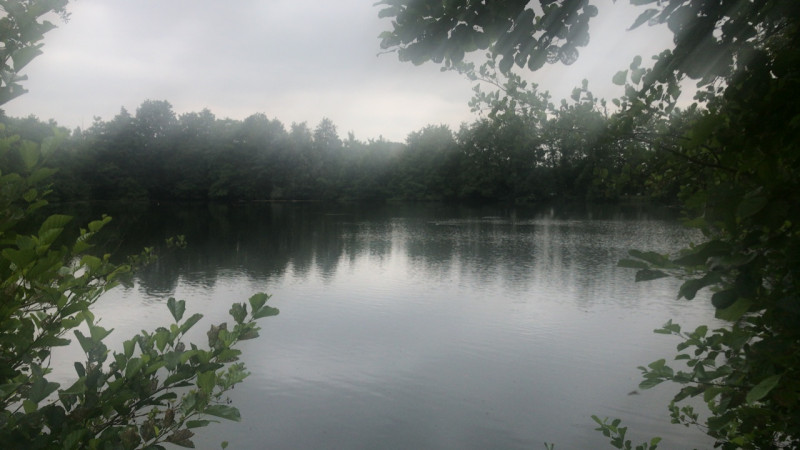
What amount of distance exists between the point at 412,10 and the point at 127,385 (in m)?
1.73

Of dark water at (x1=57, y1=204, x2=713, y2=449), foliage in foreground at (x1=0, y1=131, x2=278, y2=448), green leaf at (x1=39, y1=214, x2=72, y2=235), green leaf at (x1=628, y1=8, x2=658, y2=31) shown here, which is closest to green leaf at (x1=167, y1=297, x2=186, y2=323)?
foliage in foreground at (x1=0, y1=131, x2=278, y2=448)

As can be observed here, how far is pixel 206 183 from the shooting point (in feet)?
243

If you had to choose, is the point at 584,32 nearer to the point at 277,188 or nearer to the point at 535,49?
the point at 535,49

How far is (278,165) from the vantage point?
75.8 m

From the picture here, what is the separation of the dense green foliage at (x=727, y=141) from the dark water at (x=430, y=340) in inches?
167

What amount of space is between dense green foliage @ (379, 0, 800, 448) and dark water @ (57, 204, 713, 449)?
13.9 feet

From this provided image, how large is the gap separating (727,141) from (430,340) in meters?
11.1

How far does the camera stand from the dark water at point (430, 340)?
26.8ft

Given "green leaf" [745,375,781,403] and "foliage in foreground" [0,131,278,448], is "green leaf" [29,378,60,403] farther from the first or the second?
"green leaf" [745,375,781,403]

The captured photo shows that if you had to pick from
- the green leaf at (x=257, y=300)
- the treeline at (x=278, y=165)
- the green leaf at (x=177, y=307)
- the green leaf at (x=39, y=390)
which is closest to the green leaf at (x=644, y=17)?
the green leaf at (x=257, y=300)

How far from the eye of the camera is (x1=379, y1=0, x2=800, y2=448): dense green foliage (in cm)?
136

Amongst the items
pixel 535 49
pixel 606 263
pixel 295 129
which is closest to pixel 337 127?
pixel 295 129

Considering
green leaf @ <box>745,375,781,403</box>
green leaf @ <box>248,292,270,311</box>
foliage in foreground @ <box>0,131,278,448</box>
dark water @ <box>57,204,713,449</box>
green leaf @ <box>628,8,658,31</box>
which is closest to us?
green leaf @ <box>745,375,781,403</box>

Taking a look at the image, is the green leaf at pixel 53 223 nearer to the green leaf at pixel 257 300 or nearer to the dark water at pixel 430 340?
the green leaf at pixel 257 300
